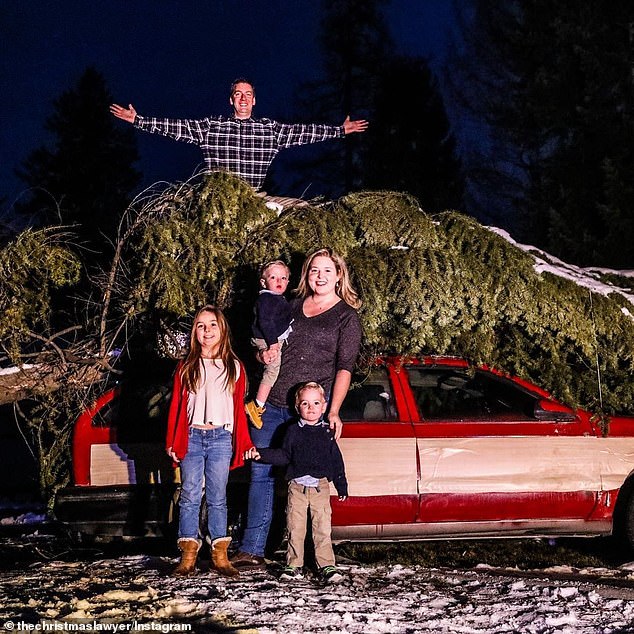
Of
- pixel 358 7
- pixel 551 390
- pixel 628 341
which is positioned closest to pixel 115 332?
pixel 551 390

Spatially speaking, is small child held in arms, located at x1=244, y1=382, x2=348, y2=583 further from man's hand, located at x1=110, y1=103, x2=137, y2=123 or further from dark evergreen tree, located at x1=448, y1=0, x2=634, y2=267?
dark evergreen tree, located at x1=448, y1=0, x2=634, y2=267

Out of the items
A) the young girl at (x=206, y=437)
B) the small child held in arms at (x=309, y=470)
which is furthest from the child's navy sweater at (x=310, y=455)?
the young girl at (x=206, y=437)

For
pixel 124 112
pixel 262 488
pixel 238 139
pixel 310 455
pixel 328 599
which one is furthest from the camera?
pixel 238 139

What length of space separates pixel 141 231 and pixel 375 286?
185 cm

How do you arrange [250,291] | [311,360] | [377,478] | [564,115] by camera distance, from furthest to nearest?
1. [564,115]
2. [250,291]
3. [377,478]
4. [311,360]

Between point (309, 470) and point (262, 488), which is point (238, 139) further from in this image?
point (309, 470)

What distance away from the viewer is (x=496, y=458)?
6133 mm

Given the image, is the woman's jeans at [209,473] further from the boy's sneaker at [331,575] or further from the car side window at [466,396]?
the car side window at [466,396]

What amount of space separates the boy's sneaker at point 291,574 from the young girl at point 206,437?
31 cm

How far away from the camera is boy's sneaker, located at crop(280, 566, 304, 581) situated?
495 centimetres

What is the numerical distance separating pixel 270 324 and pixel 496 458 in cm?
209

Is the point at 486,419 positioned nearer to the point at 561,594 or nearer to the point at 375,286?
the point at 375,286

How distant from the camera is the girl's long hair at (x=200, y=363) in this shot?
17.1ft

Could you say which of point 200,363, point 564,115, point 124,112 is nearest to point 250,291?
point 200,363
